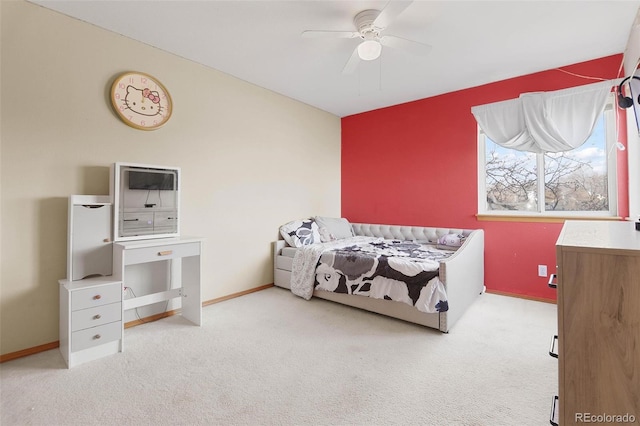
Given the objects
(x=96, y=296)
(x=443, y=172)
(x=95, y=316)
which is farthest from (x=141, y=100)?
(x=443, y=172)

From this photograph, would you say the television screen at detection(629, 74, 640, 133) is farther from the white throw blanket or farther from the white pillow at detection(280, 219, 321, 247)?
the white pillow at detection(280, 219, 321, 247)

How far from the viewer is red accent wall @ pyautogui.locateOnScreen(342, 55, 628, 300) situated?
325cm

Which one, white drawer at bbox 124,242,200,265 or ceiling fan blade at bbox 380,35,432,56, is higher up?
ceiling fan blade at bbox 380,35,432,56

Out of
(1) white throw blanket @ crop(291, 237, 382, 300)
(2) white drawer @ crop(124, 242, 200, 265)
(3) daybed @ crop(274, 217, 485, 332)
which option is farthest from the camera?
(1) white throw blanket @ crop(291, 237, 382, 300)

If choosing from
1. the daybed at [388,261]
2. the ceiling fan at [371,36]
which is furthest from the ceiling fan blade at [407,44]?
the daybed at [388,261]

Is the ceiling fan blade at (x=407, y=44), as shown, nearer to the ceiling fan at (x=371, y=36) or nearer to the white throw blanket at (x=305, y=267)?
the ceiling fan at (x=371, y=36)

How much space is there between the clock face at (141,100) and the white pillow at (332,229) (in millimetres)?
2263

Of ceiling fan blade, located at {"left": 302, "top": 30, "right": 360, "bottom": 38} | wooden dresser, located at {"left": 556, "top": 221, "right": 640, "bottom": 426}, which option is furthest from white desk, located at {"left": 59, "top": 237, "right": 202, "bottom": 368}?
wooden dresser, located at {"left": 556, "top": 221, "right": 640, "bottom": 426}

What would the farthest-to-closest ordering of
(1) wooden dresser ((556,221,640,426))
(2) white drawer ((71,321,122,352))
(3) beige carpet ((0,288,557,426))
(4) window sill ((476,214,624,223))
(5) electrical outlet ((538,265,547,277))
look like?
(5) electrical outlet ((538,265,547,277)) → (4) window sill ((476,214,624,223)) → (2) white drawer ((71,321,122,352)) → (3) beige carpet ((0,288,557,426)) → (1) wooden dresser ((556,221,640,426))

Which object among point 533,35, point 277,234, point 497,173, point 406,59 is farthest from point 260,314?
point 533,35

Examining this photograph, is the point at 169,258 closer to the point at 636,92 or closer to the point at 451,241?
the point at 451,241

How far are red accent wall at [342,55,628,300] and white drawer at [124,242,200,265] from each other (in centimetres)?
286

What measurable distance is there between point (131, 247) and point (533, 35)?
12.3ft

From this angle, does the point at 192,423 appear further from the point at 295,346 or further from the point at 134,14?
the point at 134,14
